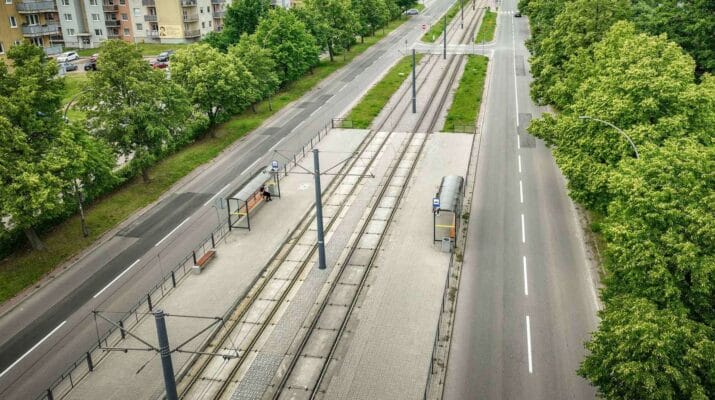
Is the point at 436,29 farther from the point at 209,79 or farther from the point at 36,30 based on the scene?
the point at 209,79

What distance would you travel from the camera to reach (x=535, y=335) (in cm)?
2858

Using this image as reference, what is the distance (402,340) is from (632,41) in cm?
2313

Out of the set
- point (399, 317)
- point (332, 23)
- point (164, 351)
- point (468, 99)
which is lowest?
point (399, 317)

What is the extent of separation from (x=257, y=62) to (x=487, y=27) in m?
67.4

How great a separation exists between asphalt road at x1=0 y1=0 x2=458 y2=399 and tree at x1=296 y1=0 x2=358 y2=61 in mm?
28837

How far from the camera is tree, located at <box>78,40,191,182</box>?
4522 cm

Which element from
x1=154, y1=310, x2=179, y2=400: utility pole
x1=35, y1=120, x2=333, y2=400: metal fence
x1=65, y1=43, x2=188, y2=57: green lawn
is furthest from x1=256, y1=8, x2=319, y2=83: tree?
x1=154, y1=310, x2=179, y2=400: utility pole

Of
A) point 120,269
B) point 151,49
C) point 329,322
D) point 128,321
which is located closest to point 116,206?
point 120,269

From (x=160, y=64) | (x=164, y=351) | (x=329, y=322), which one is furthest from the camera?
(x=160, y=64)

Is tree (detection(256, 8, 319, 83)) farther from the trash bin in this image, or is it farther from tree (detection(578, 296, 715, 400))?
tree (detection(578, 296, 715, 400))

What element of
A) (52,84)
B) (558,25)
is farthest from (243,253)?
(558,25)

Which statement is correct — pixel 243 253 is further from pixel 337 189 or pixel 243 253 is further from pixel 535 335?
pixel 535 335

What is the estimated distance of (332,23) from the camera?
93.5m

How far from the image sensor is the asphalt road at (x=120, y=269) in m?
29.2
